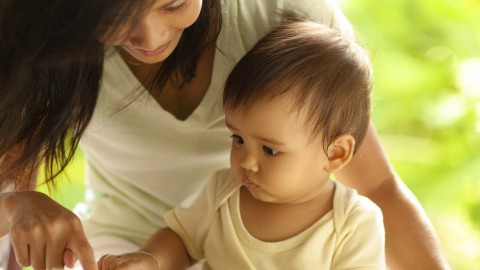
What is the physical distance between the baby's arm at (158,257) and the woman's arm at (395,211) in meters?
0.31

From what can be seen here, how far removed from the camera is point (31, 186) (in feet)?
4.32

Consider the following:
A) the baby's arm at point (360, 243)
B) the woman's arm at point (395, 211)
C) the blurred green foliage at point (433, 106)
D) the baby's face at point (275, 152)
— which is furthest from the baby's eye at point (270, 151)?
the blurred green foliage at point (433, 106)

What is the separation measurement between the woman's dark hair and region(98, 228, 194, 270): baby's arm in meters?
0.17

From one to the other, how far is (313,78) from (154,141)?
0.35 metres

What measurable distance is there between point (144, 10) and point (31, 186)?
474 mm

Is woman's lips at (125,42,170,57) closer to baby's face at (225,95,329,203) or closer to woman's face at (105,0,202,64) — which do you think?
woman's face at (105,0,202,64)

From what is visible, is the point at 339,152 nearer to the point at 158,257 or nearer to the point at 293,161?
the point at 293,161

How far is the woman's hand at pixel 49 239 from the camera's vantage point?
3.44 feet

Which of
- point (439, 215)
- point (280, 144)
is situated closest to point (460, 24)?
point (439, 215)

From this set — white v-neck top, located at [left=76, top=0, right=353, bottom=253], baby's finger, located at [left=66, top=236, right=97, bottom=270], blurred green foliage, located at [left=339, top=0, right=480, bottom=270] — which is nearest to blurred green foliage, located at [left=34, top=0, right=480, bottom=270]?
blurred green foliage, located at [left=339, top=0, right=480, bottom=270]

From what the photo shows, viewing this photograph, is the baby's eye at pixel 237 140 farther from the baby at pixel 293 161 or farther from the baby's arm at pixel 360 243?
the baby's arm at pixel 360 243

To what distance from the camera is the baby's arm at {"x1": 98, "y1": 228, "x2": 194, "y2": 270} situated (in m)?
1.13

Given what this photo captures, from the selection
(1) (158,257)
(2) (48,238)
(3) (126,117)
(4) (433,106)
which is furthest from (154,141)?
(4) (433,106)

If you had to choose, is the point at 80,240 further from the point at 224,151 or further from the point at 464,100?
the point at 464,100
